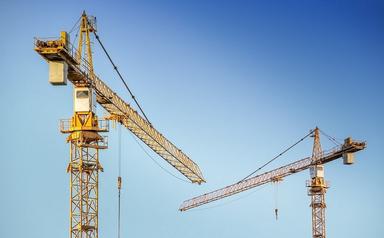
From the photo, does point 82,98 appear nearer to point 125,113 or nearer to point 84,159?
point 84,159

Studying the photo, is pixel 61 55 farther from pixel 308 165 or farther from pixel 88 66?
pixel 308 165

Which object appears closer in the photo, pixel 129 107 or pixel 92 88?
pixel 92 88

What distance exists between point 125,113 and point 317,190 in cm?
4091

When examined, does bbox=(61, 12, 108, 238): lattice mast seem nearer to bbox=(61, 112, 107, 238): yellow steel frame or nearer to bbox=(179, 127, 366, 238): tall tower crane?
bbox=(61, 112, 107, 238): yellow steel frame

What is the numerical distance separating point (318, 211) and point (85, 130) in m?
62.4

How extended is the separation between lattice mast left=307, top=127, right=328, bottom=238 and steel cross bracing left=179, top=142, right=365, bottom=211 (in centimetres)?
106

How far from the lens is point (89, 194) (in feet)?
260

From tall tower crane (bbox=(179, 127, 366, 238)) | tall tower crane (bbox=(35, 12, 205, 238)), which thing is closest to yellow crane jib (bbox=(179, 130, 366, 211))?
tall tower crane (bbox=(179, 127, 366, 238))

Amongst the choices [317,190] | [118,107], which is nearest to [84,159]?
[118,107]

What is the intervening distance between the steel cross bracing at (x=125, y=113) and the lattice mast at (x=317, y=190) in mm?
24405

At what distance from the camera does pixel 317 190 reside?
429 ft

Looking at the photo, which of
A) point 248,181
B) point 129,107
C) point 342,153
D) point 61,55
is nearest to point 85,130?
point 61,55

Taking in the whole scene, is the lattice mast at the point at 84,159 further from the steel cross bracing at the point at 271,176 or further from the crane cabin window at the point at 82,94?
the steel cross bracing at the point at 271,176

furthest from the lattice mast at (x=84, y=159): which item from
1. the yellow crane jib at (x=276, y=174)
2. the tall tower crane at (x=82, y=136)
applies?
the yellow crane jib at (x=276, y=174)
